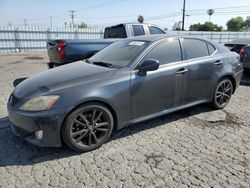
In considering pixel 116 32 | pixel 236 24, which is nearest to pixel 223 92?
pixel 116 32

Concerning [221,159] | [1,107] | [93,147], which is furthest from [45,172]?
[1,107]

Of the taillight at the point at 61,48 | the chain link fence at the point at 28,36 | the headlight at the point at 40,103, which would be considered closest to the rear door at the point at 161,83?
the headlight at the point at 40,103

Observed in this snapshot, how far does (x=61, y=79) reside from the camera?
3.16 meters

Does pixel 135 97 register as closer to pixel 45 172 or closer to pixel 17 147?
pixel 45 172

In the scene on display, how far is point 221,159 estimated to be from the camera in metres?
2.91

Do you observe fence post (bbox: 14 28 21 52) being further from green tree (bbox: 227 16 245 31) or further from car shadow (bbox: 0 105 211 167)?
green tree (bbox: 227 16 245 31)

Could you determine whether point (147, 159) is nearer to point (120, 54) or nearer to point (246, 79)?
point (120, 54)

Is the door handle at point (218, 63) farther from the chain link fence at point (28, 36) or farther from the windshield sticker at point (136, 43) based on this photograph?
the chain link fence at point (28, 36)

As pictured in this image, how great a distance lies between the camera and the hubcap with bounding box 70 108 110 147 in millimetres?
2971

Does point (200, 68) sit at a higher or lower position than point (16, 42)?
lower

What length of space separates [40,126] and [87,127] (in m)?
0.62

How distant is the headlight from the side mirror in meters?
1.28

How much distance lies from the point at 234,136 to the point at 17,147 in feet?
10.9

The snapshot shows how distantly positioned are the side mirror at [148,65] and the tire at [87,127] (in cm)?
79
